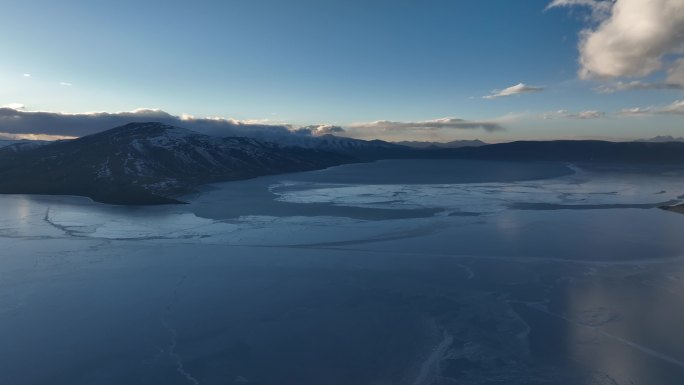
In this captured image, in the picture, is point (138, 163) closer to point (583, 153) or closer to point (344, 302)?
point (344, 302)

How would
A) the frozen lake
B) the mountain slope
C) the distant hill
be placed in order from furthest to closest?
the distant hill, the mountain slope, the frozen lake

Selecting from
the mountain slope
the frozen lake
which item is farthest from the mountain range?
the frozen lake

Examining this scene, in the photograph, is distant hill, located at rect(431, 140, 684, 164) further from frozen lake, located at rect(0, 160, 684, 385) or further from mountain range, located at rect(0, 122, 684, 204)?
frozen lake, located at rect(0, 160, 684, 385)

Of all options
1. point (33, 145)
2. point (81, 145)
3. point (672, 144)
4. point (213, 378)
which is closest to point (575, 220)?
point (213, 378)

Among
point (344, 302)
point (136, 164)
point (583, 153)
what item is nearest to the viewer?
point (344, 302)

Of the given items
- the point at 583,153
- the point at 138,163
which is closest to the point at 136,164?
the point at 138,163

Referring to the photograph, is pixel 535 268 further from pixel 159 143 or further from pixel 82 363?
pixel 159 143
